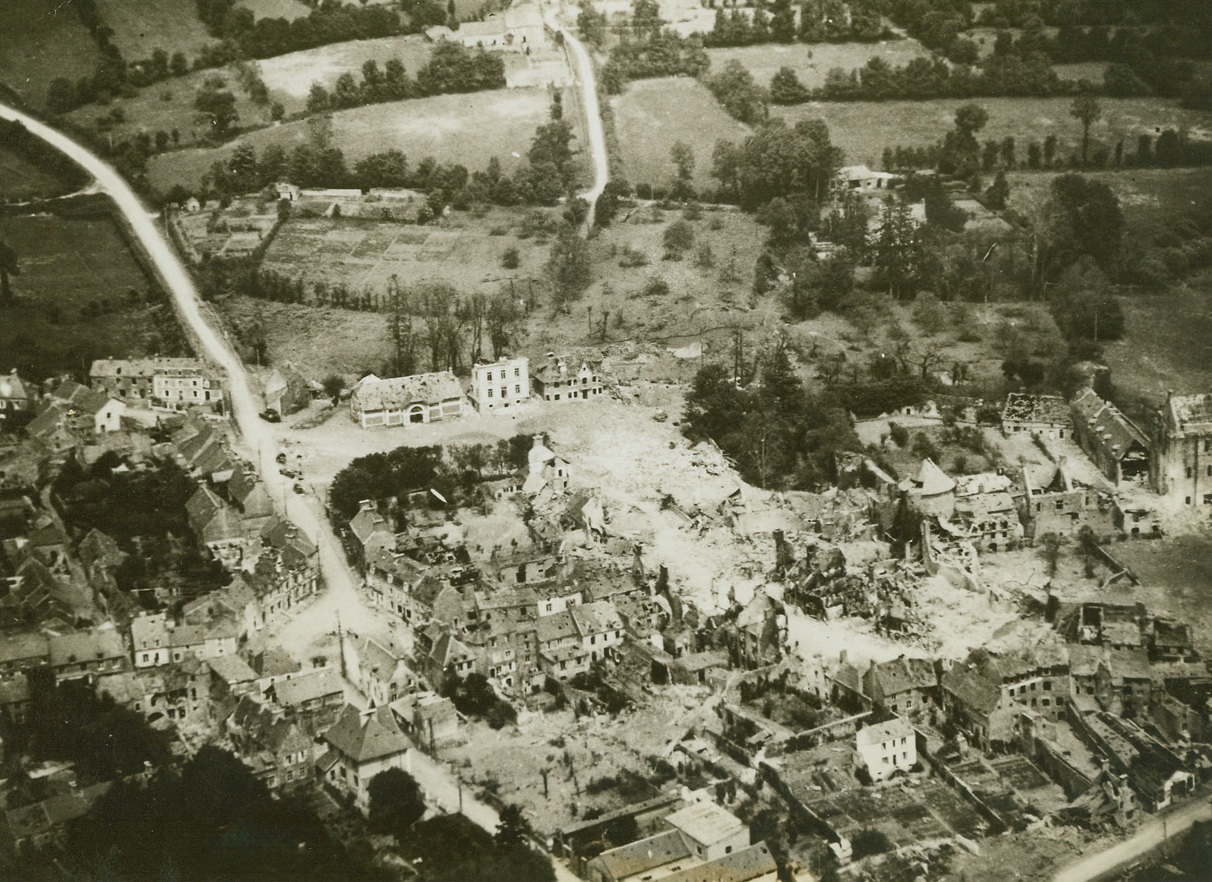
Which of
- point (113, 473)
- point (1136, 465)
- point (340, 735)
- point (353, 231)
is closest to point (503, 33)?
point (353, 231)

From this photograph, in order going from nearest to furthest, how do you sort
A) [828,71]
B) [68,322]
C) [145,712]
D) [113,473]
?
[145,712]
[113,473]
[68,322]
[828,71]

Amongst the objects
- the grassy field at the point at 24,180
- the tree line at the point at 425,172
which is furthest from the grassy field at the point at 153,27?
the grassy field at the point at 24,180

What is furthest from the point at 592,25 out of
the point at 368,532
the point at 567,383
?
the point at 368,532

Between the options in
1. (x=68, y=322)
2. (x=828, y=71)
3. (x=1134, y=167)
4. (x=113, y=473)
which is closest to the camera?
(x=113, y=473)

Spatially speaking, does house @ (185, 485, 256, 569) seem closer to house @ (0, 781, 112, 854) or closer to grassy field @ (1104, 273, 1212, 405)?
house @ (0, 781, 112, 854)

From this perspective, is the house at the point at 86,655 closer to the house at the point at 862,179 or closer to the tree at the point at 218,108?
the tree at the point at 218,108

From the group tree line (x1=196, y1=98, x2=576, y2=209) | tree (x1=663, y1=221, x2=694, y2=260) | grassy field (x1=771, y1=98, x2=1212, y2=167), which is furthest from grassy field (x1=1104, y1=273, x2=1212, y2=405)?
tree line (x1=196, y1=98, x2=576, y2=209)

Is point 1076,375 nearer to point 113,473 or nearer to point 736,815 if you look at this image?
point 736,815
